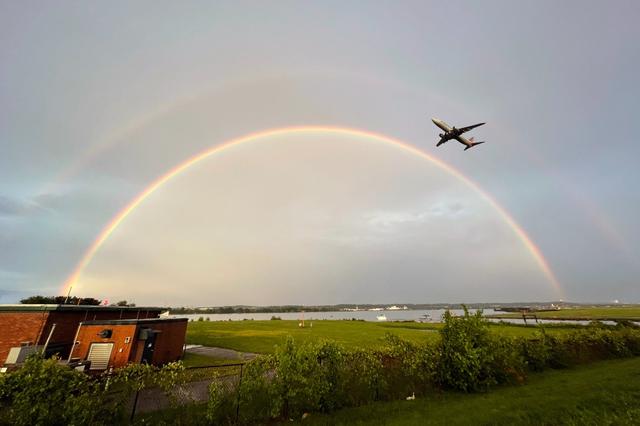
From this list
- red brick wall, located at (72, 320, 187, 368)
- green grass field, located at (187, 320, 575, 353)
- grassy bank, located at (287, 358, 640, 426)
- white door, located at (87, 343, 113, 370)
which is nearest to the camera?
grassy bank, located at (287, 358, 640, 426)

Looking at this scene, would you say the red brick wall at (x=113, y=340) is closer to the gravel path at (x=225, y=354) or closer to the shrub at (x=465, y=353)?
the gravel path at (x=225, y=354)

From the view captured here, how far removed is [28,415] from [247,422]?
19.8ft

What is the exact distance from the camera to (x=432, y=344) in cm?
1538

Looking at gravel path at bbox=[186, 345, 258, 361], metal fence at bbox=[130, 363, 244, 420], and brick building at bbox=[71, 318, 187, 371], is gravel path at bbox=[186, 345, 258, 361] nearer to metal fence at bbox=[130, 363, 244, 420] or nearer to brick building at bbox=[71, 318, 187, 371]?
brick building at bbox=[71, 318, 187, 371]

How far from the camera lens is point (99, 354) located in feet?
72.1

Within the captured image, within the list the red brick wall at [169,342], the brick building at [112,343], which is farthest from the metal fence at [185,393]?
the red brick wall at [169,342]

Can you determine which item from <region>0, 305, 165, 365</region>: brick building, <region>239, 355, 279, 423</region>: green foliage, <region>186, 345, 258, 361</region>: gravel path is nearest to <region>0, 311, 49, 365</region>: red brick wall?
<region>0, 305, 165, 365</region>: brick building

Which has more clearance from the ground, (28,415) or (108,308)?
(108,308)

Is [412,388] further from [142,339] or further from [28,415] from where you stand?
[142,339]

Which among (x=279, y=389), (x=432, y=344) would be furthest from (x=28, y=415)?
(x=432, y=344)

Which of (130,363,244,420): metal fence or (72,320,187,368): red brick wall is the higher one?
(72,320,187,368): red brick wall

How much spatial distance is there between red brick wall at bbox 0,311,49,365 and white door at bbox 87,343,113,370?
4179mm

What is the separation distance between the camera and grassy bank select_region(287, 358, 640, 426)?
9.80 m

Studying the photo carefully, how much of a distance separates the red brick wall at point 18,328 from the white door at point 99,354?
13.7 feet
